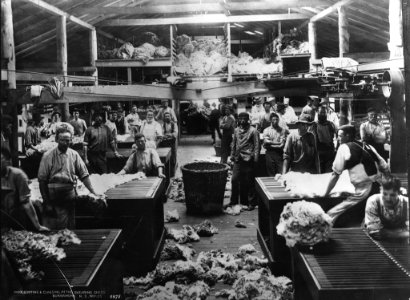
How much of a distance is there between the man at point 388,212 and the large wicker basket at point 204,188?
12.2 ft

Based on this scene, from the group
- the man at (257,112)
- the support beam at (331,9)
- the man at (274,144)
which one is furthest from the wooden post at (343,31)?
the man at (257,112)

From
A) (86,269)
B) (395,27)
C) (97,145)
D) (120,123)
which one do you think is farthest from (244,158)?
(120,123)

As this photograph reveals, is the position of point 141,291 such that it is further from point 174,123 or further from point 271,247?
point 174,123

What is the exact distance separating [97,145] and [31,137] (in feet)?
4.20

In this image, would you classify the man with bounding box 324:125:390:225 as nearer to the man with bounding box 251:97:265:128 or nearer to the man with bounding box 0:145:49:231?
the man with bounding box 0:145:49:231

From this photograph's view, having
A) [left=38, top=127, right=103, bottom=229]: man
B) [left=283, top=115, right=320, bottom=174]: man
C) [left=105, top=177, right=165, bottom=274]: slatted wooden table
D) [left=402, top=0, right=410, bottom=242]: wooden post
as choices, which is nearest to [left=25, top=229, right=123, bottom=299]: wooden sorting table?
[left=38, top=127, right=103, bottom=229]: man

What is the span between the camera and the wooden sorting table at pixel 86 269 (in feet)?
9.24

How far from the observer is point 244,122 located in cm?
752

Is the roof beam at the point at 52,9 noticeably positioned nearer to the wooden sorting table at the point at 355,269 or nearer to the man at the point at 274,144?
the man at the point at 274,144

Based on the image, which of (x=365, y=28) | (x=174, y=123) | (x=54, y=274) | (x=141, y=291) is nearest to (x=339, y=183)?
(x=141, y=291)

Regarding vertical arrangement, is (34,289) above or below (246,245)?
above

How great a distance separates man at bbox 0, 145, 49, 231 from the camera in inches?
90.8

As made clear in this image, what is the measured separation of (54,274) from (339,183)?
336 centimetres

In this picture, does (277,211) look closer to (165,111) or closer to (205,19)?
(165,111)
